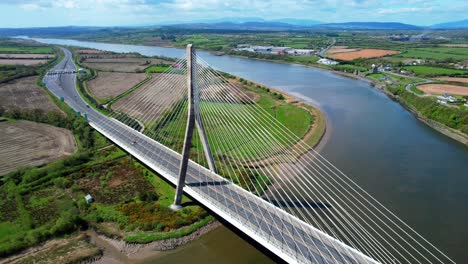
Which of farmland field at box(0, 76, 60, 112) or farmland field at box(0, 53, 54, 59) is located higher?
farmland field at box(0, 53, 54, 59)

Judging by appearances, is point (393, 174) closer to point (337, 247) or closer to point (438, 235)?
point (438, 235)

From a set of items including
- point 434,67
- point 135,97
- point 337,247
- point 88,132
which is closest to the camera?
point 337,247

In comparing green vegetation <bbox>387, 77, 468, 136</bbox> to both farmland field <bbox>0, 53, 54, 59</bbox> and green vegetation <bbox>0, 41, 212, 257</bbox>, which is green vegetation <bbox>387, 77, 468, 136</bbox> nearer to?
green vegetation <bbox>0, 41, 212, 257</bbox>

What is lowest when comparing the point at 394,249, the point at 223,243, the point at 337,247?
the point at 223,243

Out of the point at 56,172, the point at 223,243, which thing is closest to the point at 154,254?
the point at 223,243

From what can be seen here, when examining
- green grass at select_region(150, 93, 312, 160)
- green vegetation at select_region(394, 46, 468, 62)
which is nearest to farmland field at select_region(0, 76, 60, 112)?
green grass at select_region(150, 93, 312, 160)

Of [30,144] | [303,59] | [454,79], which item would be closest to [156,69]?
[30,144]

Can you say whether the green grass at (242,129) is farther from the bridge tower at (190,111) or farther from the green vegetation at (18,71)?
the green vegetation at (18,71)
